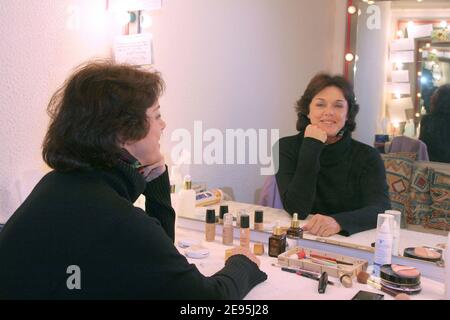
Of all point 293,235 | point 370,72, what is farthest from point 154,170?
point 370,72

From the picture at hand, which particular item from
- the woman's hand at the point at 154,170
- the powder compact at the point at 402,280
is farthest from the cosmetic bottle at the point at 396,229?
the woman's hand at the point at 154,170

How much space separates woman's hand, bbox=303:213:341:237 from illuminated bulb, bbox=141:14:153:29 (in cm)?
93

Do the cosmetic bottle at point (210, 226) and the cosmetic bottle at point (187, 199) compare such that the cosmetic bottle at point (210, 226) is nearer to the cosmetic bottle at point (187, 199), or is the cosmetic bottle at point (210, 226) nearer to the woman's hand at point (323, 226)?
the cosmetic bottle at point (187, 199)

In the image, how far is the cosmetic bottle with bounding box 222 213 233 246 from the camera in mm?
1373

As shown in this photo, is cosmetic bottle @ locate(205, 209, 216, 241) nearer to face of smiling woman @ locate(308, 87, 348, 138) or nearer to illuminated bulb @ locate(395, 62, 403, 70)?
face of smiling woman @ locate(308, 87, 348, 138)

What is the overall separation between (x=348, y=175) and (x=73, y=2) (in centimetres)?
102

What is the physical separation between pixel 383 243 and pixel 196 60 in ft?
3.10

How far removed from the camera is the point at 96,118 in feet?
2.91

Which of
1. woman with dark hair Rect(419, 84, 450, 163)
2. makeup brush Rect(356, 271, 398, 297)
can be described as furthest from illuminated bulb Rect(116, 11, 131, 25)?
makeup brush Rect(356, 271, 398, 297)

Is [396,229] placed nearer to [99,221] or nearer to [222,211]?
[222,211]

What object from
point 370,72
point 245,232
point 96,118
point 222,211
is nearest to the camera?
point 96,118

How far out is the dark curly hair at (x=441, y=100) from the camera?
3.77ft

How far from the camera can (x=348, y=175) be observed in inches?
54.3

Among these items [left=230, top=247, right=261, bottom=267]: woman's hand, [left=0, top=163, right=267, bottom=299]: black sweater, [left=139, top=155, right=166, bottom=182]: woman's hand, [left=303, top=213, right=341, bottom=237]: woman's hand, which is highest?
[left=139, top=155, right=166, bottom=182]: woman's hand
